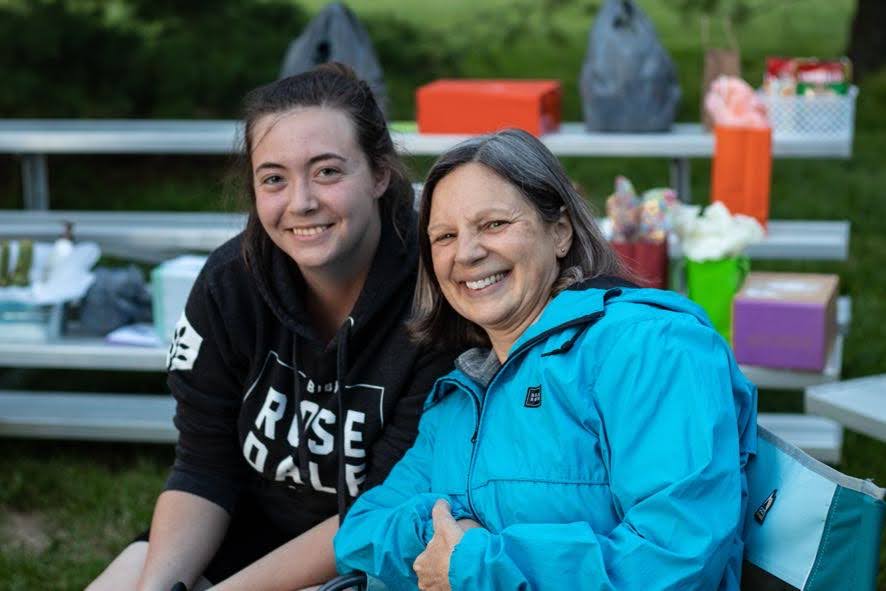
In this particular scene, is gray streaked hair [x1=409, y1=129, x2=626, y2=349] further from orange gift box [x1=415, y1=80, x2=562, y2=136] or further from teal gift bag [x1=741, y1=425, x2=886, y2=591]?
orange gift box [x1=415, y1=80, x2=562, y2=136]

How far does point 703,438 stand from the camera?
5.93 ft

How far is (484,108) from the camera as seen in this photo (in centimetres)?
429

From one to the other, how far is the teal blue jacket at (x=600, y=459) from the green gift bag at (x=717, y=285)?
172 centimetres

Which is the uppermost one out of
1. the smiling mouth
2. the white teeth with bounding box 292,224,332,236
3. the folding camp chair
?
the white teeth with bounding box 292,224,332,236

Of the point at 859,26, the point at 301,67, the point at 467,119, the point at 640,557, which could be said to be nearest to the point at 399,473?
the point at 640,557

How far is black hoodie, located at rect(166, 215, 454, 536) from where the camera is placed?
2.47 meters

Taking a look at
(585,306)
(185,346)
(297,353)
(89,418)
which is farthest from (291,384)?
(89,418)

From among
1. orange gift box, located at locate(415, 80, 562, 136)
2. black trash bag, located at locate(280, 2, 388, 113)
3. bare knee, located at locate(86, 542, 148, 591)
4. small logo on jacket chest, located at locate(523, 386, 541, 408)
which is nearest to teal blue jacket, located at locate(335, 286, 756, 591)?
small logo on jacket chest, located at locate(523, 386, 541, 408)

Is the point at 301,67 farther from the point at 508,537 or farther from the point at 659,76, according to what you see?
the point at 508,537

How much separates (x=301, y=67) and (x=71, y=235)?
3.30 feet

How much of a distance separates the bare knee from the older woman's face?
35.9 inches

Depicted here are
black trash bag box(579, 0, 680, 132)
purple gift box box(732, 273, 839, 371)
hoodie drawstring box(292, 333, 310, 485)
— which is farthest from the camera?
black trash bag box(579, 0, 680, 132)

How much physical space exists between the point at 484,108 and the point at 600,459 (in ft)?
8.22

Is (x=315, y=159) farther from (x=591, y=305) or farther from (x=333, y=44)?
(x=333, y=44)
